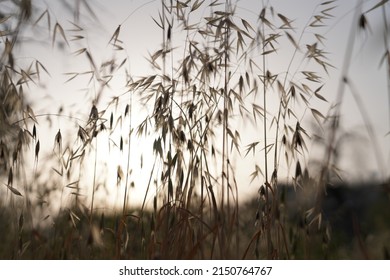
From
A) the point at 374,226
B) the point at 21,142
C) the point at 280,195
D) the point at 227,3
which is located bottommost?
the point at 374,226

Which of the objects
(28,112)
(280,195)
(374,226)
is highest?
(28,112)

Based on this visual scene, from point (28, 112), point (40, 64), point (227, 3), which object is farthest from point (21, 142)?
point (227, 3)

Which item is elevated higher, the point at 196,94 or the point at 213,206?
the point at 196,94

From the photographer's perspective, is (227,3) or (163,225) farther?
(227,3)

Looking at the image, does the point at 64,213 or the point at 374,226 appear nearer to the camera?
the point at 374,226

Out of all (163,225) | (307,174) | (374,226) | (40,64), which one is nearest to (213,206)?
(163,225)

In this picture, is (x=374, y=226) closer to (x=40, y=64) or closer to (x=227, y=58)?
(x=227, y=58)

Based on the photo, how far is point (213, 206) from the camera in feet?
4.86

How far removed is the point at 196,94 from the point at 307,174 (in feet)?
1.66

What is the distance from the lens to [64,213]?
187 centimetres

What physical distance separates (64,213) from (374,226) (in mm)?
1200
